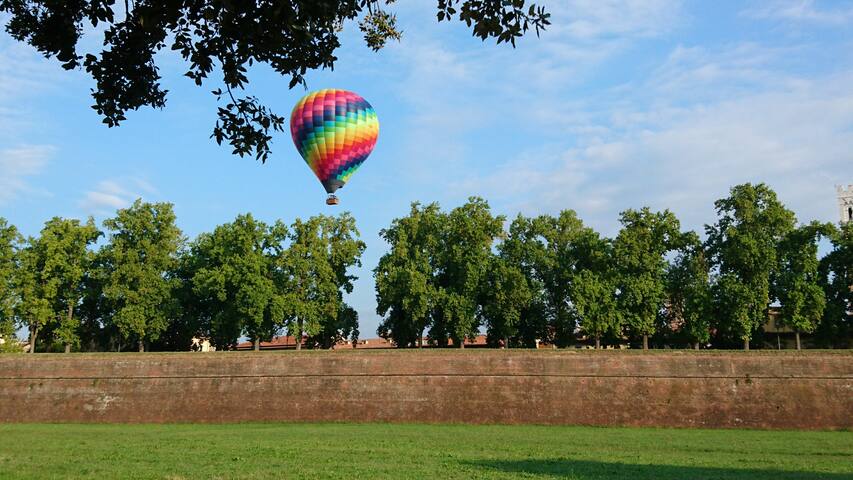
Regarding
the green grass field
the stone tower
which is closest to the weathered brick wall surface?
the green grass field

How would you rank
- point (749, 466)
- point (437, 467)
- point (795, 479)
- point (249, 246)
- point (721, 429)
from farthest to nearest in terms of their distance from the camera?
point (249, 246)
point (721, 429)
point (749, 466)
point (437, 467)
point (795, 479)

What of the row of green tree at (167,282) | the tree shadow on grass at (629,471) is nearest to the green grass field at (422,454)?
the tree shadow on grass at (629,471)

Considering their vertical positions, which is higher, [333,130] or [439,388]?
[333,130]

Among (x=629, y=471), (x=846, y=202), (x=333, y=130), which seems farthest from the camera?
(x=846, y=202)

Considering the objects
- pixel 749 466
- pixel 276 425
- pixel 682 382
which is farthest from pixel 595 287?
pixel 749 466

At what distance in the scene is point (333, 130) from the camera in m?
25.7

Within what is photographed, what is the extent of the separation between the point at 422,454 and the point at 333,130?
576 inches

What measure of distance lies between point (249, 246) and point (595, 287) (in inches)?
671

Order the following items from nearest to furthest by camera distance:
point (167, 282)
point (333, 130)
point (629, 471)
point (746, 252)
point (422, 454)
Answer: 1. point (629, 471)
2. point (422, 454)
3. point (333, 130)
4. point (746, 252)
5. point (167, 282)

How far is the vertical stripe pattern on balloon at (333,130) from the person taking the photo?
25.7 metres

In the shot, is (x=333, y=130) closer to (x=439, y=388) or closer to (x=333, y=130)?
(x=333, y=130)

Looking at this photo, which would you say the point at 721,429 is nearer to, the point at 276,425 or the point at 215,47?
the point at 276,425

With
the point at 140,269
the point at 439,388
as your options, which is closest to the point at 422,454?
the point at 439,388

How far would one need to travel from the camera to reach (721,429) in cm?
2369
